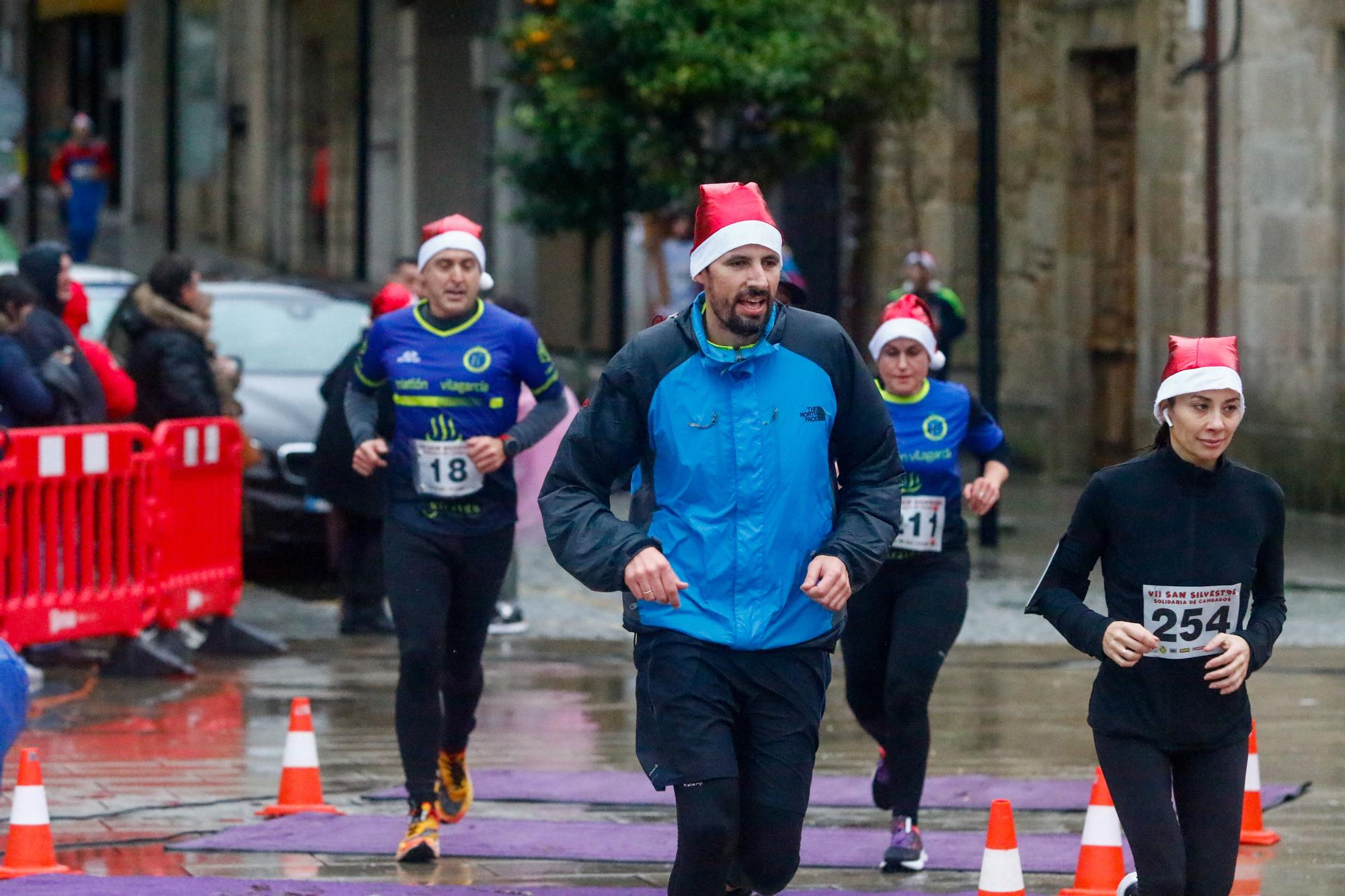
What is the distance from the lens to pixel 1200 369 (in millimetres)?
5820

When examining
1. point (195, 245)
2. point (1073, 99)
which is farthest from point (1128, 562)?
point (195, 245)

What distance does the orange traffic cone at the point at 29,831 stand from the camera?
7207 mm

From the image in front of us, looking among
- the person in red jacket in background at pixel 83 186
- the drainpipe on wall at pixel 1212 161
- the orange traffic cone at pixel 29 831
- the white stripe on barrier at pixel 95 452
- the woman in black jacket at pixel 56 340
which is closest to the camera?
the orange traffic cone at pixel 29 831

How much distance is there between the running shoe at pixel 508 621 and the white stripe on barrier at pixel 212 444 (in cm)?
156

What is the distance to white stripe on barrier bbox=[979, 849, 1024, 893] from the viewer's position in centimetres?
628

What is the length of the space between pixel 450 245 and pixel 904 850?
2.20 metres

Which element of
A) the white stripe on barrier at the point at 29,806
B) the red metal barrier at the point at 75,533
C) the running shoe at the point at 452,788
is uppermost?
the red metal barrier at the point at 75,533

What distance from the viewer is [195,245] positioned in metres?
39.5

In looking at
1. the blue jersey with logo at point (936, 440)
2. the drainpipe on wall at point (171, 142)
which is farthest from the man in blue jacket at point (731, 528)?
the drainpipe on wall at point (171, 142)

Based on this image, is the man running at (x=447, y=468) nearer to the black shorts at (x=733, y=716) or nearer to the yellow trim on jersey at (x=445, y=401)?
the yellow trim on jersey at (x=445, y=401)

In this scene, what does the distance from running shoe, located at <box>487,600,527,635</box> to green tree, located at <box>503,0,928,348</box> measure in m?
6.18

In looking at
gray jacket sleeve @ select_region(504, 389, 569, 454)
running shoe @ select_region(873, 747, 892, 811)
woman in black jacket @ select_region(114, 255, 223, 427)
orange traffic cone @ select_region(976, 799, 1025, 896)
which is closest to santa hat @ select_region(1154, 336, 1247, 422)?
orange traffic cone @ select_region(976, 799, 1025, 896)

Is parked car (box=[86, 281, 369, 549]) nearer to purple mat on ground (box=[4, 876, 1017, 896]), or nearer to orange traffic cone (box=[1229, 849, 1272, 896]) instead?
purple mat on ground (box=[4, 876, 1017, 896])

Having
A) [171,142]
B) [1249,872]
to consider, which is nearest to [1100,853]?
[1249,872]
